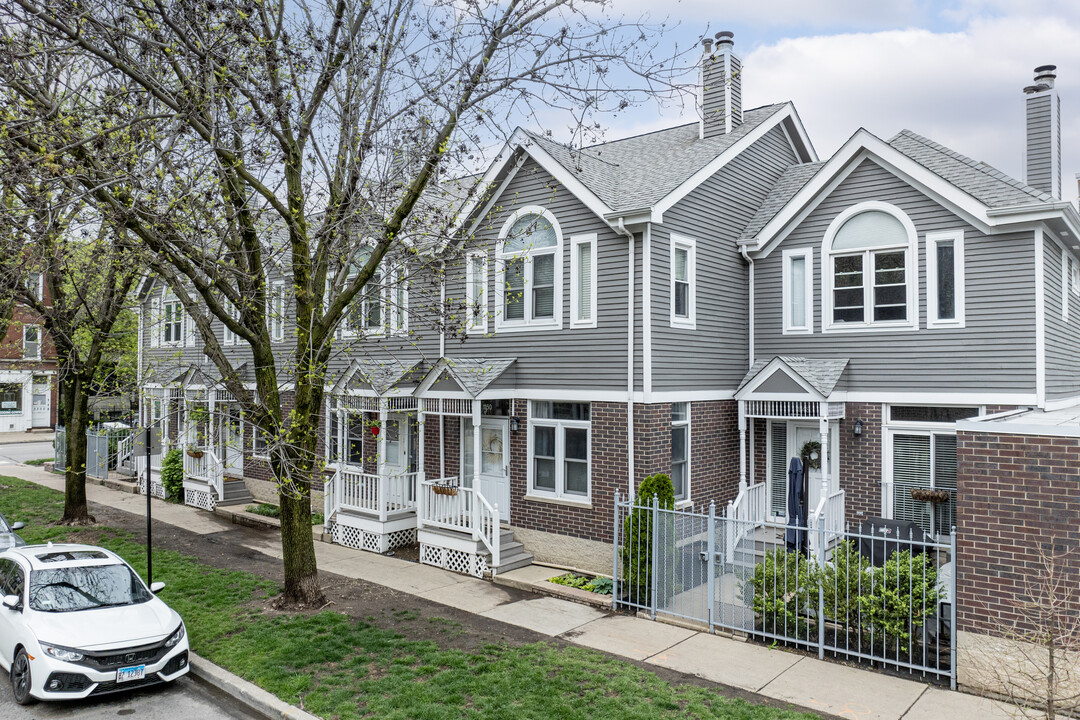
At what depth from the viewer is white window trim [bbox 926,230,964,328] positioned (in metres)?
12.6

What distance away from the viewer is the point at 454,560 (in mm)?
13727

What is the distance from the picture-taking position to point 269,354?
36.1ft

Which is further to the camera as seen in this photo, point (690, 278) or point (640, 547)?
point (690, 278)

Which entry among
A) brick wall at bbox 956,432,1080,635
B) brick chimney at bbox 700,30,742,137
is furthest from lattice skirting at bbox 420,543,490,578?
brick chimney at bbox 700,30,742,137

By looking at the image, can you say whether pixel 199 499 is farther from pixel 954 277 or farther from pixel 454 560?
pixel 954 277

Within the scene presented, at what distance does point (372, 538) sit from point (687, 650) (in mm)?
7984

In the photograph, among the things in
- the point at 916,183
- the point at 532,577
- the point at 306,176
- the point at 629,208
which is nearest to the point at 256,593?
the point at 532,577

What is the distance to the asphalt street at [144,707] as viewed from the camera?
775 cm

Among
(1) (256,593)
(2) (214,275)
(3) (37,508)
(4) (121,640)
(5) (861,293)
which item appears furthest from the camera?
(3) (37,508)

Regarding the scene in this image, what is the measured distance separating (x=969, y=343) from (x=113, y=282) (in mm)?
17448

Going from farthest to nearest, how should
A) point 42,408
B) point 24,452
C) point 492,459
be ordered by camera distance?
1. point 42,408
2. point 24,452
3. point 492,459

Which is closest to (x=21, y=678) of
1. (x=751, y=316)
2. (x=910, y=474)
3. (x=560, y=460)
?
(x=560, y=460)

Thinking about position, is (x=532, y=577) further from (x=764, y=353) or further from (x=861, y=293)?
(x=861, y=293)

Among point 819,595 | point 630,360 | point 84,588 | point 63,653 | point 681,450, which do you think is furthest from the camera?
point 681,450
